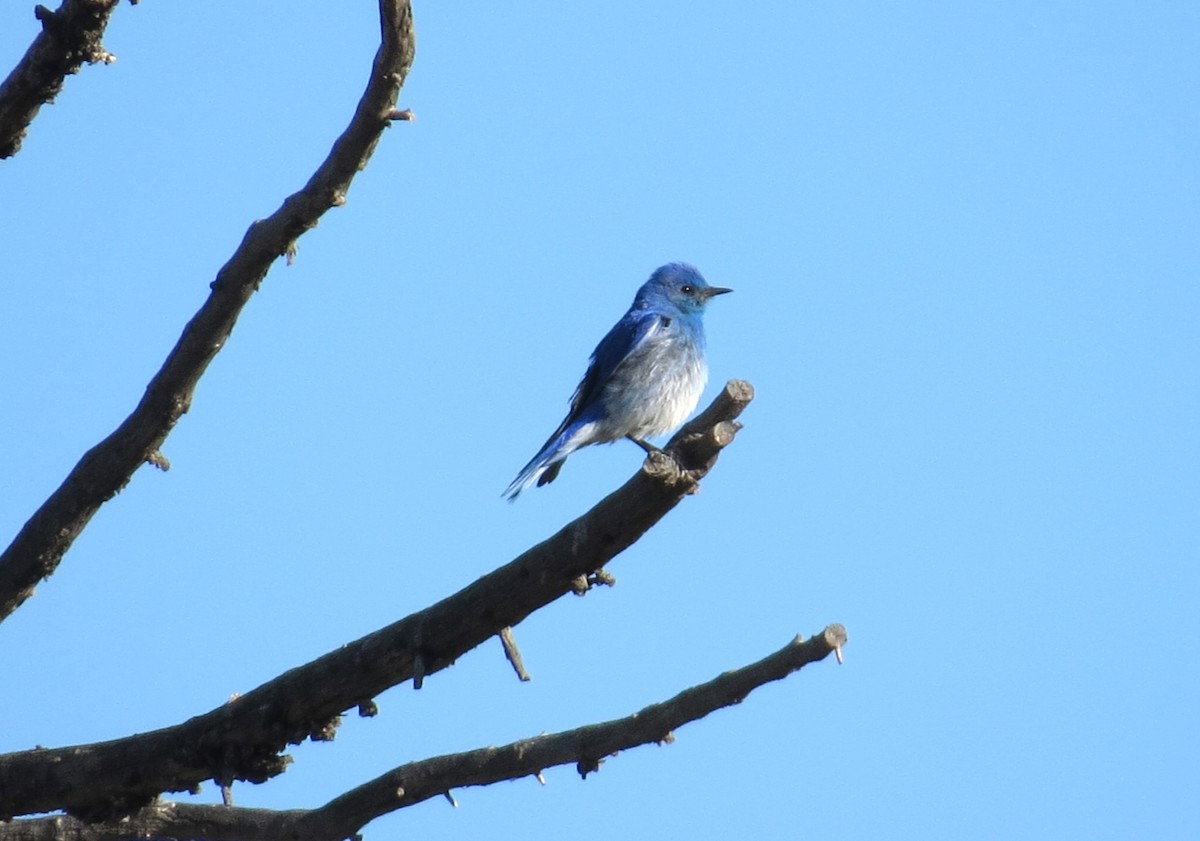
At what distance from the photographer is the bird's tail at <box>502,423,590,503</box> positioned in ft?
27.1

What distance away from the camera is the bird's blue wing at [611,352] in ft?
29.5

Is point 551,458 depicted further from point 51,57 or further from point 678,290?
point 51,57

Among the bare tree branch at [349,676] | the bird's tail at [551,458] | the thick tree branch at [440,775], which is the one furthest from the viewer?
the bird's tail at [551,458]

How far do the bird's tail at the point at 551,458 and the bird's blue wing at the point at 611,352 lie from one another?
219 mm

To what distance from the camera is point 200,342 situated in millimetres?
4918

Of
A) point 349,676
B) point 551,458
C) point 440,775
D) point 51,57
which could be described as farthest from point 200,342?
point 551,458

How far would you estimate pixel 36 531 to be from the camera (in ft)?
16.9

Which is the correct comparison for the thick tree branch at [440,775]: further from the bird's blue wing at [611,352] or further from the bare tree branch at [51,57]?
the bird's blue wing at [611,352]

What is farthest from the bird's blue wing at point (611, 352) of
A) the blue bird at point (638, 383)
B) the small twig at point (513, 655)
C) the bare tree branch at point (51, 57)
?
the bare tree branch at point (51, 57)

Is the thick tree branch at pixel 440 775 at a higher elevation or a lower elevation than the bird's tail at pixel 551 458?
lower

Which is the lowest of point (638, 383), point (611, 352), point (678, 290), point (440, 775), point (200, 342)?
point (440, 775)

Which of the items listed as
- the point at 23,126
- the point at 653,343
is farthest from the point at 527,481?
the point at 23,126

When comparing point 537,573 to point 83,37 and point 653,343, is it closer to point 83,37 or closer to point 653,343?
point 83,37

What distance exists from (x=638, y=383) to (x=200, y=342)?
4.19m
